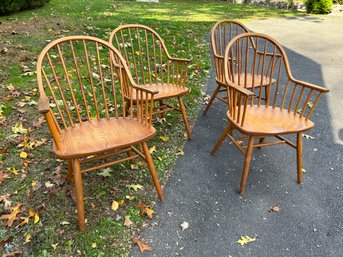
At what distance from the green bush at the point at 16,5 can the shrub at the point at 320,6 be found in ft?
32.0

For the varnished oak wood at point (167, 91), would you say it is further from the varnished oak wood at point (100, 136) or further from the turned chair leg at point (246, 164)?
the turned chair leg at point (246, 164)

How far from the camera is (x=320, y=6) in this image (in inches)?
452

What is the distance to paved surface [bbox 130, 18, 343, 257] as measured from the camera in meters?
2.15

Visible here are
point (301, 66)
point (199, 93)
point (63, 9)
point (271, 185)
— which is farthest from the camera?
point (63, 9)

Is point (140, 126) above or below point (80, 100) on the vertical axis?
above

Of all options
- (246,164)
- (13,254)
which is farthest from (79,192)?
(246,164)

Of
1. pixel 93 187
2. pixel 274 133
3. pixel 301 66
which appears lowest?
pixel 301 66

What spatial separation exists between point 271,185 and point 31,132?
2493mm

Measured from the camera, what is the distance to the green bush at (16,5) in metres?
7.35

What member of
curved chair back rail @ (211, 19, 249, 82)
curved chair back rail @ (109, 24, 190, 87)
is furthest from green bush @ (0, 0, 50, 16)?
curved chair back rail @ (211, 19, 249, 82)

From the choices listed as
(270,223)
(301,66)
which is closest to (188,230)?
(270,223)

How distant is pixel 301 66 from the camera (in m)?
5.74

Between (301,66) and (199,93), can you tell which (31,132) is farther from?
(301,66)

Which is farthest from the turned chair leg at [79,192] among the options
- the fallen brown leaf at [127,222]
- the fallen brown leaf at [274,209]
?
the fallen brown leaf at [274,209]
